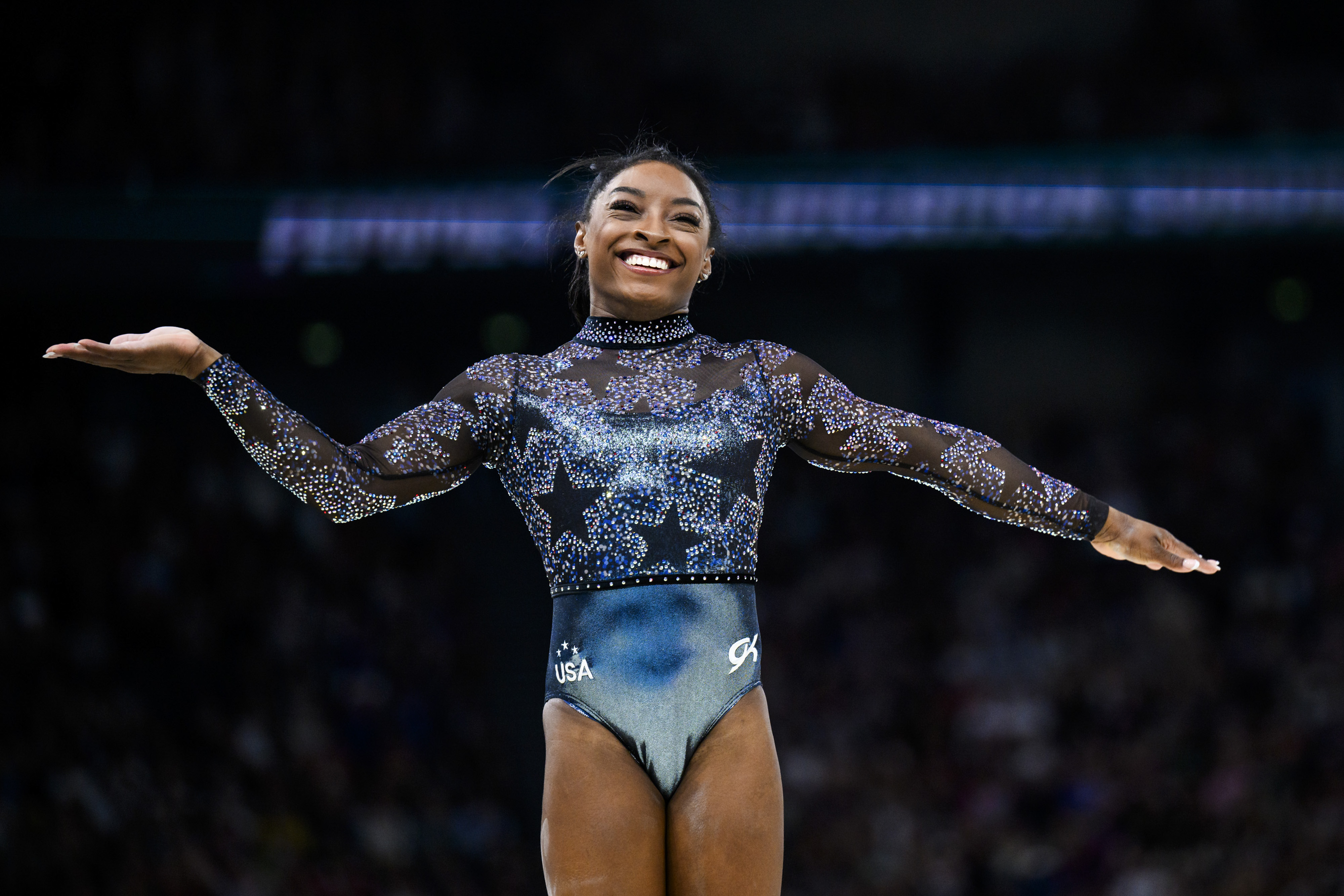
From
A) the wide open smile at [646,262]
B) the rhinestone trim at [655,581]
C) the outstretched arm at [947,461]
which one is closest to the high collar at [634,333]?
the wide open smile at [646,262]

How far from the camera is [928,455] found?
3016mm

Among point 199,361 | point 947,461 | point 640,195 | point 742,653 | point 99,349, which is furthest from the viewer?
point 640,195

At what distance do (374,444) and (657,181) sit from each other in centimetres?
84

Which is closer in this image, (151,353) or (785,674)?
(151,353)

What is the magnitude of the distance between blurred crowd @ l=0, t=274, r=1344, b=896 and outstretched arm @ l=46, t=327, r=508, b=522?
5658 mm

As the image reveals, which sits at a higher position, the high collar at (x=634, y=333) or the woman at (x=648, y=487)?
the high collar at (x=634, y=333)

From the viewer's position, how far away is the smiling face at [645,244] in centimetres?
309

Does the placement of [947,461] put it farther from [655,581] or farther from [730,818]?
[730,818]

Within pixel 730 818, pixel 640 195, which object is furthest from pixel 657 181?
pixel 730 818

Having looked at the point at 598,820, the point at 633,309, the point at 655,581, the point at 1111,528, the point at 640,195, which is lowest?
the point at 598,820

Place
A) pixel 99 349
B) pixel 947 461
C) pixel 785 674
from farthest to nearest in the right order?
Answer: pixel 785 674, pixel 947 461, pixel 99 349

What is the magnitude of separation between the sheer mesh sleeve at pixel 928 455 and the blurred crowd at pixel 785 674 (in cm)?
570

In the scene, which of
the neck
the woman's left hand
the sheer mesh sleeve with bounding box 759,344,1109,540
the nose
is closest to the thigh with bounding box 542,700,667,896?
the sheer mesh sleeve with bounding box 759,344,1109,540

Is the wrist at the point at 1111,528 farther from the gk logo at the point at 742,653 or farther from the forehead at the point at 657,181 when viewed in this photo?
the forehead at the point at 657,181
